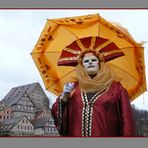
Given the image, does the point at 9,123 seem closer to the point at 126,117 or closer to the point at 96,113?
the point at 96,113

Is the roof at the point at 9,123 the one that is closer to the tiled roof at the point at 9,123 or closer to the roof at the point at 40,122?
the tiled roof at the point at 9,123

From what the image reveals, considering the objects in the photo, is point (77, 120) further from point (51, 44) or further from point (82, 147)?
point (51, 44)

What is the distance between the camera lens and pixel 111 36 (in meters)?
6.89

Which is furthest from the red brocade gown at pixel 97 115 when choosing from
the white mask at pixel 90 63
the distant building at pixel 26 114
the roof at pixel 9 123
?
the roof at pixel 9 123

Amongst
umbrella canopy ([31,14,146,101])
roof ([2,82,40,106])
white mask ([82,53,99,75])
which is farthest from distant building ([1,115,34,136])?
white mask ([82,53,99,75])

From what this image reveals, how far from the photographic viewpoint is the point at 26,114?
22.6 ft

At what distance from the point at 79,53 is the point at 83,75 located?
243 millimetres

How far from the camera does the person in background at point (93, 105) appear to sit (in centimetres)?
673

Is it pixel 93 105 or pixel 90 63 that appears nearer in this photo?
pixel 93 105

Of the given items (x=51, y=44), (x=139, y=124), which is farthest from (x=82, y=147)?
(x=51, y=44)

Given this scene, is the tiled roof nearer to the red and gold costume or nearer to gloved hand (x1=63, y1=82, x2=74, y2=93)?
the red and gold costume

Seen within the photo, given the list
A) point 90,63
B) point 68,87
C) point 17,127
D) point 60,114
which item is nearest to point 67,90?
point 68,87

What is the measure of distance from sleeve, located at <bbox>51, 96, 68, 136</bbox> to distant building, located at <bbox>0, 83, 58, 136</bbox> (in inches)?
2.1

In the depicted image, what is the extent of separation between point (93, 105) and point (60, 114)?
1.20ft
